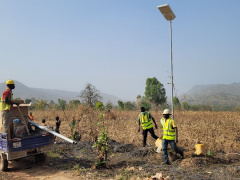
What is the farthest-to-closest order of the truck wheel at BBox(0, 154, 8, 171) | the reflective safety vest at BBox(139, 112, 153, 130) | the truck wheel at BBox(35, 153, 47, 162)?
the reflective safety vest at BBox(139, 112, 153, 130)
the truck wheel at BBox(35, 153, 47, 162)
the truck wheel at BBox(0, 154, 8, 171)

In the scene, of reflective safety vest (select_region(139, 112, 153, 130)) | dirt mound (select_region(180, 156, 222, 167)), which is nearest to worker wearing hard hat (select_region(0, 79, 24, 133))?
reflective safety vest (select_region(139, 112, 153, 130))

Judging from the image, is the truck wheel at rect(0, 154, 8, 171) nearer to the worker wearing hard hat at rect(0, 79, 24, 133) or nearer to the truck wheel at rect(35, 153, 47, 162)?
the worker wearing hard hat at rect(0, 79, 24, 133)

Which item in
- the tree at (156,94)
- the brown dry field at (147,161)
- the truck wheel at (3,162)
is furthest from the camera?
the tree at (156,94)

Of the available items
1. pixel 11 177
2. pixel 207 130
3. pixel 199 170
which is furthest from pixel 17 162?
pixel 207 130

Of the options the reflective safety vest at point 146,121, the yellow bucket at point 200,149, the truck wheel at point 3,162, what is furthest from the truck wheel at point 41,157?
the yellow bucket at point 200,149

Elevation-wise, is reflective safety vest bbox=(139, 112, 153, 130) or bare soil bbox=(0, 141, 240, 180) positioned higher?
reflective safety vest bbox=(139, 112, 153, 130)

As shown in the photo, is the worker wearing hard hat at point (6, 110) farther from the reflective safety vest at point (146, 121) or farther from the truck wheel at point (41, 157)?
the reflective safety vest at point (146, 121)

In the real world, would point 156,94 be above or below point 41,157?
above

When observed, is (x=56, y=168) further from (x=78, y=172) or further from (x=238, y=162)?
(x=238, y=162)

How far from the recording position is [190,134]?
984cm

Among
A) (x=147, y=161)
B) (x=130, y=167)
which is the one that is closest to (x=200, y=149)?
(x=147, y=161)

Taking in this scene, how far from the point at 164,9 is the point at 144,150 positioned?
5.04 meters

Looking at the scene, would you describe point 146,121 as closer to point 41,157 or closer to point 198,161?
point 198,161

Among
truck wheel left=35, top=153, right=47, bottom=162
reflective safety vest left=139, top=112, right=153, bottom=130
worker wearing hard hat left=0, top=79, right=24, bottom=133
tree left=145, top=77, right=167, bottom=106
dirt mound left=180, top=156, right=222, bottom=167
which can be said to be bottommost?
truck wheel left=35, top=153, right=47, bottom=162
